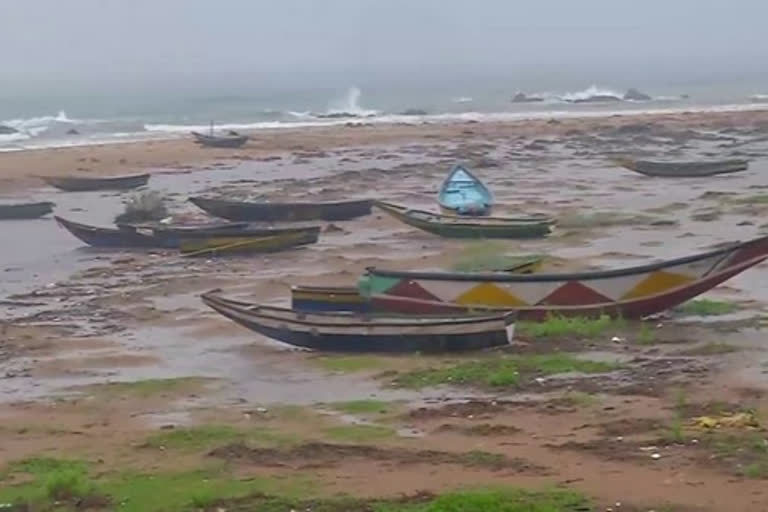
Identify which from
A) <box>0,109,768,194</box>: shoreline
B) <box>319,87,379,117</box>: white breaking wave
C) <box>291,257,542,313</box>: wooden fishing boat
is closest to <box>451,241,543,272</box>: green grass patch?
<box>291,257,542,313</box>: wooden fishing boat

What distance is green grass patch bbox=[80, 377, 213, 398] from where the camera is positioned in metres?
12.7

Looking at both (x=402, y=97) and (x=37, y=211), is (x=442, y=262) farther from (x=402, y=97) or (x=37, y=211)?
(x=402, y=97)

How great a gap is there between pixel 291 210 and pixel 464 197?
3.42 meters

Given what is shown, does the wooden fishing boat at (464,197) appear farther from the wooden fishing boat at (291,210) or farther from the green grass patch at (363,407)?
the green grass patch at (363,407)

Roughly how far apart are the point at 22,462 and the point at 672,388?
5.45m

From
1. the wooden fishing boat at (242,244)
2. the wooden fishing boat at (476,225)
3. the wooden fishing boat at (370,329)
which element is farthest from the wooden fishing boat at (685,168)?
the wooden fishing boat at (370,329)

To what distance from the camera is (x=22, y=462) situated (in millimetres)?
10148

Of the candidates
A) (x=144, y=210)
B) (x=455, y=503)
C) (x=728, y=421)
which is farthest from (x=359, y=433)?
(x=144, y=210)

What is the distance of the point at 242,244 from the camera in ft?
70.6

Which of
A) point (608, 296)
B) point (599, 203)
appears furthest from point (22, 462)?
point (599, 203)

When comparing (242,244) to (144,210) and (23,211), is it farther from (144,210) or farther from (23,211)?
(23,211)

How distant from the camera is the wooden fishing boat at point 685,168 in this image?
104ft

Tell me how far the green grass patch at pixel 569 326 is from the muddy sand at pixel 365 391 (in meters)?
0.05

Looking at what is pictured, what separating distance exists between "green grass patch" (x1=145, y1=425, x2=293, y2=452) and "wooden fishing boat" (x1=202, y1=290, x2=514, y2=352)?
2759 mm
